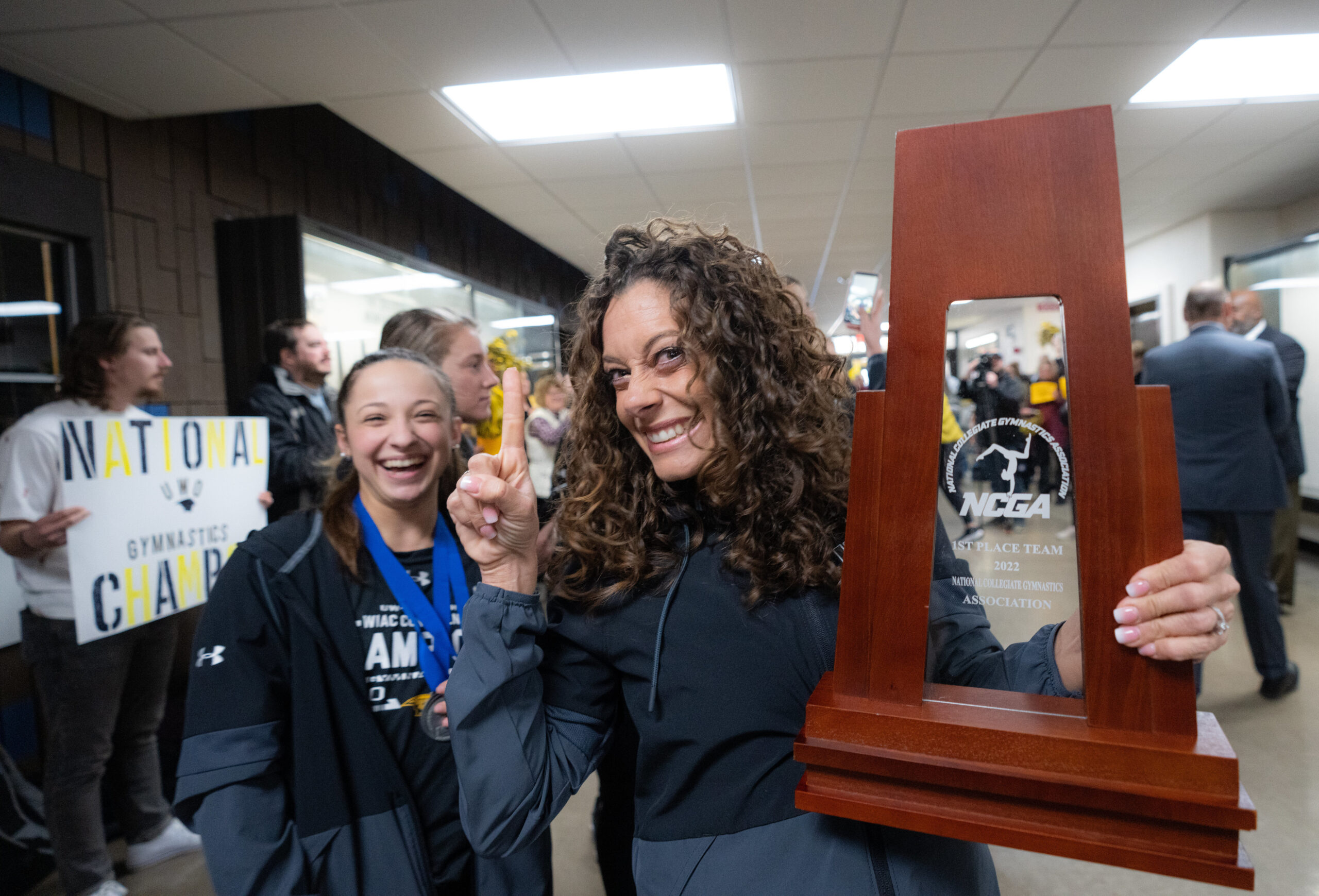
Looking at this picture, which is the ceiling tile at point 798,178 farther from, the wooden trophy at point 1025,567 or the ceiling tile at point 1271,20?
the wooden trophy at point 1025,567

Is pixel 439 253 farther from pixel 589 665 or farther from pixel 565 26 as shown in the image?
pixel 589 665

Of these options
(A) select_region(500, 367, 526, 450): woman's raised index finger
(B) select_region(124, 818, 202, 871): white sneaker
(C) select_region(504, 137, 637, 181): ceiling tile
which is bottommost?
(B) select_region(124, 818, 202, 871): white sneaker

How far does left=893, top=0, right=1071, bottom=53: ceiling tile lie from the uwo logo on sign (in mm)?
2552

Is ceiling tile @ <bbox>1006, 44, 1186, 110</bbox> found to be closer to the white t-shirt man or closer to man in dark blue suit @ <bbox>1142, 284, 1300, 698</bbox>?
man in dark blue suit @ <bbox>1142, 284, 1300, 698</bbox>

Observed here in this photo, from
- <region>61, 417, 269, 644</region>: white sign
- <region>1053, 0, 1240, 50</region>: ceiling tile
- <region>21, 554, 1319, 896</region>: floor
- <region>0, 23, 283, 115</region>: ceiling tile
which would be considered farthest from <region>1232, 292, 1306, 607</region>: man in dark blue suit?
<region>0, 23, 283, 115</region>: ceiling tile

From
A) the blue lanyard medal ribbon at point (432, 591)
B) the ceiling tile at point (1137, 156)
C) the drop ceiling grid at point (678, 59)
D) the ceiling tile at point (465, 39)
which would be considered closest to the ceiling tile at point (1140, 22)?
the drop ceiling grid at point (678, 59)

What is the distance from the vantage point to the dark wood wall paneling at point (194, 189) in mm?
2773

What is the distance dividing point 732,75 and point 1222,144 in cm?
337

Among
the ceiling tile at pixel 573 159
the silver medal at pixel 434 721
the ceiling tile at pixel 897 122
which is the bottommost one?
the silver medal at pixel 434 721

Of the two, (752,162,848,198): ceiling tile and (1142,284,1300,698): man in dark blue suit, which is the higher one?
(752,162,848,198): ceiling tile

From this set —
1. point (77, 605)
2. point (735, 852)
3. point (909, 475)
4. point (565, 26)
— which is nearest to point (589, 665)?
point (735, 852)

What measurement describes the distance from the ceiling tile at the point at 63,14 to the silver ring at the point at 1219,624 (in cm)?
312

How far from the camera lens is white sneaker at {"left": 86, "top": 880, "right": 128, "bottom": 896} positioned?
1945mm

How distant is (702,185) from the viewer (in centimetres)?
478
